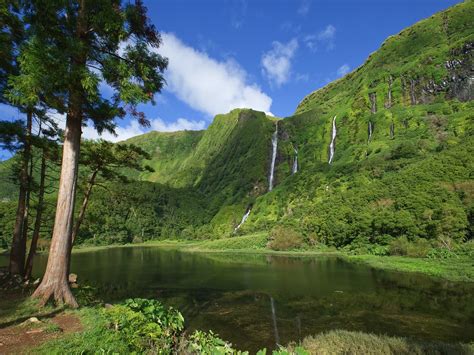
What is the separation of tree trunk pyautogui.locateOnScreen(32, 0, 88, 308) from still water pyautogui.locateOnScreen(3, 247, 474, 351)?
9.25 meters

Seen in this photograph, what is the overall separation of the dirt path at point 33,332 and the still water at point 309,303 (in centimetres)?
891

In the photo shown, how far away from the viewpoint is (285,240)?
8456cm

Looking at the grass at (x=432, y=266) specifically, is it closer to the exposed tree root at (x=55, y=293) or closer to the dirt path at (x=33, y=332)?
the exposed tree root at (x=55, y=293)

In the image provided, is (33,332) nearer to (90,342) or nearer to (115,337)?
(90,342)

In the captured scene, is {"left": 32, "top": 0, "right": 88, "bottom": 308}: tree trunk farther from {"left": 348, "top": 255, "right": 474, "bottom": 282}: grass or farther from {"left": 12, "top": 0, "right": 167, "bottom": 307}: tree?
{"left": 348, "top": 255, "right": 474, "bottom": 282}: grass

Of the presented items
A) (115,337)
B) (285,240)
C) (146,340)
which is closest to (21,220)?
(115,337)

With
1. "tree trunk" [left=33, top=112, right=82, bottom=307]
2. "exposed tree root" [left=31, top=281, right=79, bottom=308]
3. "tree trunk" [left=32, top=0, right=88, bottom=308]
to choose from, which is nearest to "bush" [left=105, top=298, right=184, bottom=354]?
"exposed tree root" [left=31, top=281, right=79, bottom=308]

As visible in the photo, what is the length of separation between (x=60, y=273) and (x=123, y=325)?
11.7ft

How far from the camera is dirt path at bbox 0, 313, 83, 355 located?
8.41 metres

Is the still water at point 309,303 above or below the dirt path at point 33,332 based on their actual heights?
below

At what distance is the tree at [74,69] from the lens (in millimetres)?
10984

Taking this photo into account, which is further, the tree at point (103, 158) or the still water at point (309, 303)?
the tree at point (103, 158)

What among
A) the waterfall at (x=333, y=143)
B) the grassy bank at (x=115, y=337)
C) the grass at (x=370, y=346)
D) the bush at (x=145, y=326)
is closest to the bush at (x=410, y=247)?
the grass at (x=370, y=346)

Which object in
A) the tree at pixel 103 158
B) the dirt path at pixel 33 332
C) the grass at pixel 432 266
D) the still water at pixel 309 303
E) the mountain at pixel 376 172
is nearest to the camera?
the dirt path at pixel 33 332
